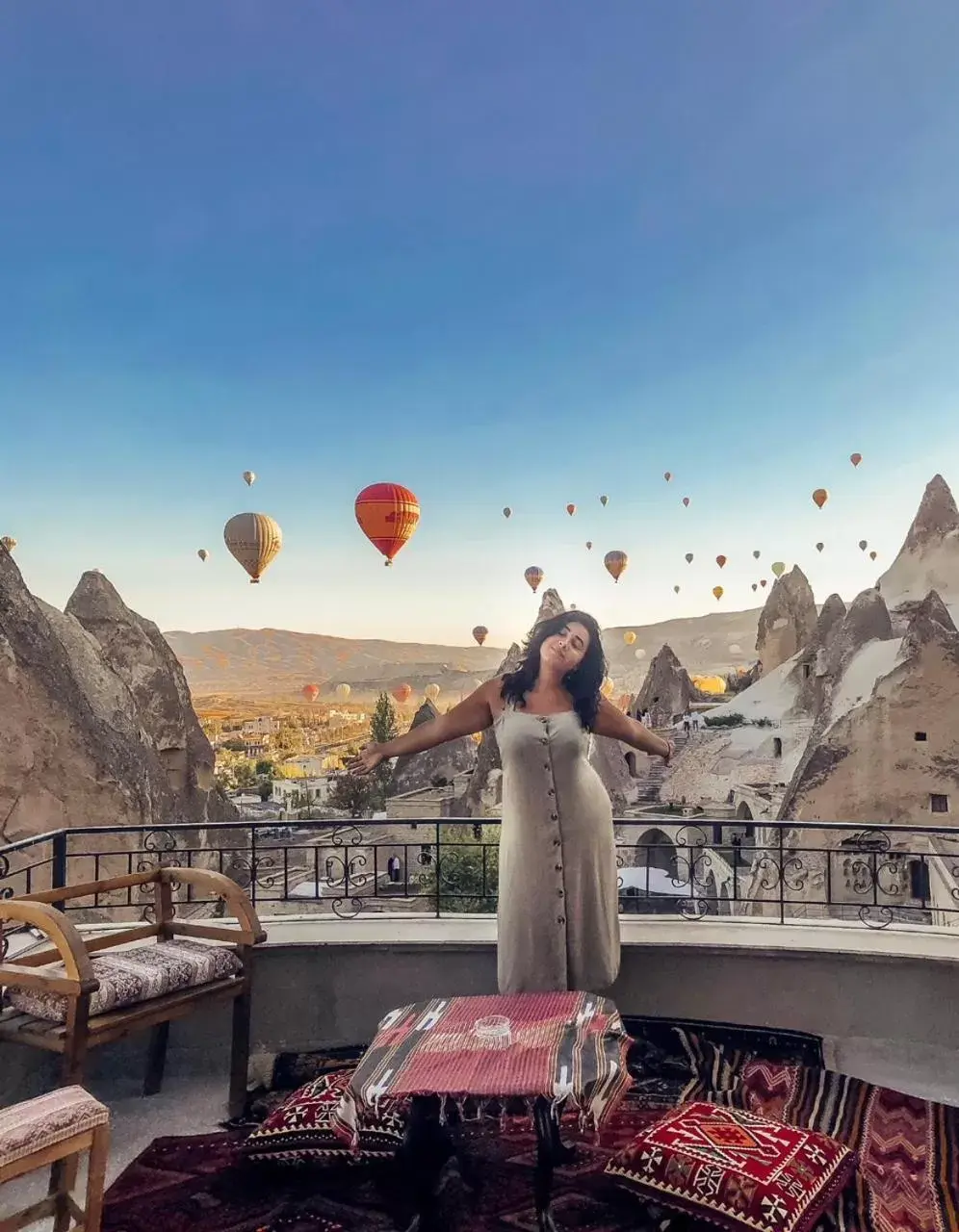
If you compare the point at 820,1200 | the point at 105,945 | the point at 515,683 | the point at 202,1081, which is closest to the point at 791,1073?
the point at 820,1200

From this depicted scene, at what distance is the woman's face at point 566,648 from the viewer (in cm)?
363

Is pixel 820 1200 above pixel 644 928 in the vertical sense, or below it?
below

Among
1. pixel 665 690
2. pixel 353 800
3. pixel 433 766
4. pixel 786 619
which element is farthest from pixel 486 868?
pixel 786 619

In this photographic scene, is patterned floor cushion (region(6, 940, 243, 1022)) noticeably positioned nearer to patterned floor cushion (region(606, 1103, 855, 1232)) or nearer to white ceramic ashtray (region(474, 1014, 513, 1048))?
white ceramic ashtray (region(474, 1014, 513, 1048))

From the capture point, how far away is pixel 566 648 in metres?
A: 3.63

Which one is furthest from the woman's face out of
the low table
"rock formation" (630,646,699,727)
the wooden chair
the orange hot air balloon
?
"rock formation" (630,646,699,727)

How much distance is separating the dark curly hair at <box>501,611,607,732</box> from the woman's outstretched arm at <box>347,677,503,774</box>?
0.24ft

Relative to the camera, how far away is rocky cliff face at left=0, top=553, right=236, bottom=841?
2327 centimetres

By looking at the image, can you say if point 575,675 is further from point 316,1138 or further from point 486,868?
point 486,868

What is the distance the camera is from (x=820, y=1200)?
2.85 metres

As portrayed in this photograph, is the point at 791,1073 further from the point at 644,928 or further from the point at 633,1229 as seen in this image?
the point at 633,1229

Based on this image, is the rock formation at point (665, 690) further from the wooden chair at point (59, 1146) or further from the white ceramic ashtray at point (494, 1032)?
the wooden chair at point (59, 1146)

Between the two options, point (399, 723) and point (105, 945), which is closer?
point (105, 945)

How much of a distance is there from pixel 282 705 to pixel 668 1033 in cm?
8285
